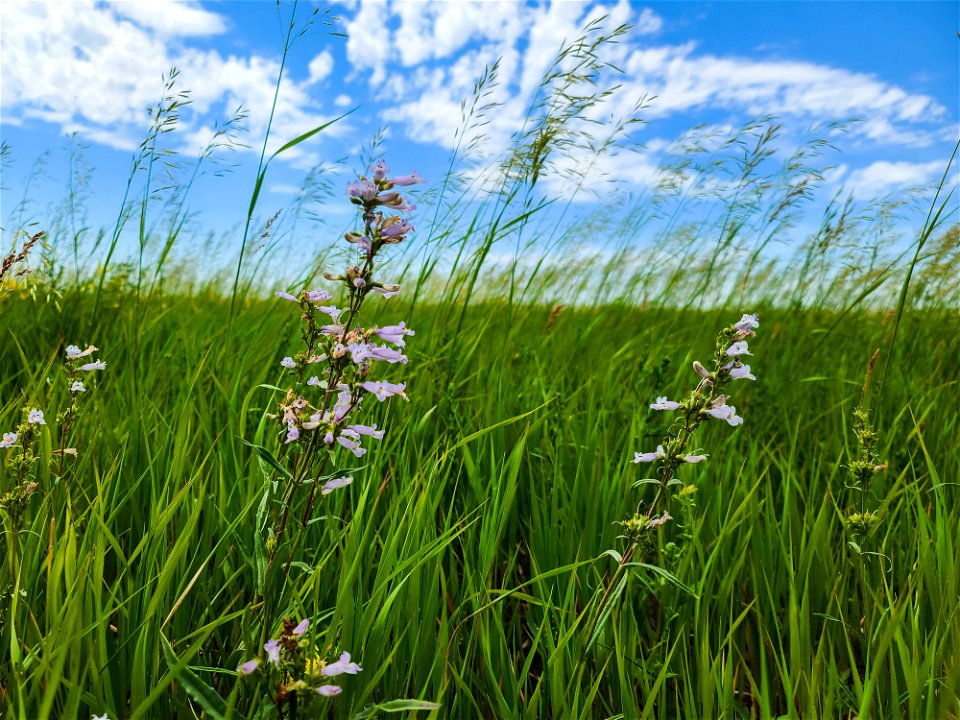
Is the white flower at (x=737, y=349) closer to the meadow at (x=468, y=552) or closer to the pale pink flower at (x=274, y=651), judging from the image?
the meadow at (x=468, y=552)

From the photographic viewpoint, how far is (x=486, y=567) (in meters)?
1.45

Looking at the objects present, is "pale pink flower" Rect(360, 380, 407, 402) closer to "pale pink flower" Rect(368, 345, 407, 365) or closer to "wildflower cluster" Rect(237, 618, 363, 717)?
"pale pink flower" Rect(368, 345, 407, 365)

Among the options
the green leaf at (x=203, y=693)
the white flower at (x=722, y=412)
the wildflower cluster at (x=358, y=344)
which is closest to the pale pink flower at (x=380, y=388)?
the wildflower cluster at (x=358, y=344)

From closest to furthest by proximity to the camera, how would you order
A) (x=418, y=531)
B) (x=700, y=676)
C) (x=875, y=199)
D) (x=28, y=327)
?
(x=700, y=676) → (x=418, y=531) → (x=28, y=327) → (x=875, y=199)

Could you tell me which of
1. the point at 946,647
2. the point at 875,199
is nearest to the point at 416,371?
the point at 946,647

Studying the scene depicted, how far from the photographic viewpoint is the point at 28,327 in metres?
3.15

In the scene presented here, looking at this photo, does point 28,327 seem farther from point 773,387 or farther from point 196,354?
point 773,387

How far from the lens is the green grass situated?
1236 millimetres

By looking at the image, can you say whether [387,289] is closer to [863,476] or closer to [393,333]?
[393,333]

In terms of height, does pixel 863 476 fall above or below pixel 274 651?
above

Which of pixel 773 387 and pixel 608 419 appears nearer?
pixel 608 419

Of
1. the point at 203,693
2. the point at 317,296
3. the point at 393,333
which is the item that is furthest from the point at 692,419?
the point at 203,693

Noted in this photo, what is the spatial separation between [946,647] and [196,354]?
8.57 feet

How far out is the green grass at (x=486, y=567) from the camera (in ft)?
4.06
